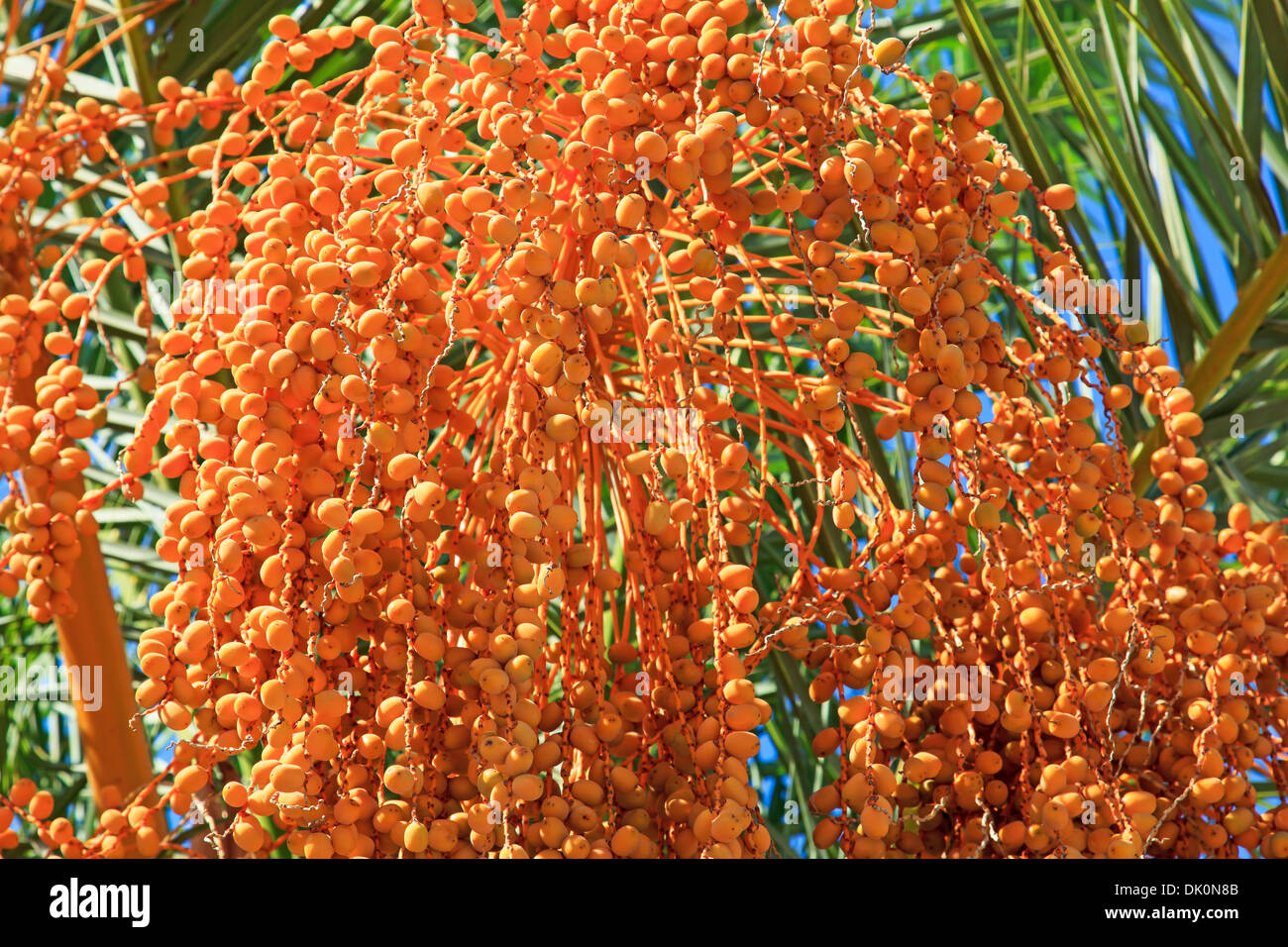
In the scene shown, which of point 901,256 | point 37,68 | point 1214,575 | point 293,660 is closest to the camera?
point 293,660

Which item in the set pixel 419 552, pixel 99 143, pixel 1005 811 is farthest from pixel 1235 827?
pixel 99 143

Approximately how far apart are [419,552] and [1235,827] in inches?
25.4

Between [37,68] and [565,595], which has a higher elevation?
[37,68]

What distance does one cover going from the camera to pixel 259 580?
81 cm

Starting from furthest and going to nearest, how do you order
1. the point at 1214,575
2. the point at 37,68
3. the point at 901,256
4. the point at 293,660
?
1. the point at 37,68
2. the point at 1214,575
3. the point at 901,256
4. the point at 293,660

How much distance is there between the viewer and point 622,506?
3.31 ft

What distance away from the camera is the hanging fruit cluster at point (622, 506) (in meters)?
0.76

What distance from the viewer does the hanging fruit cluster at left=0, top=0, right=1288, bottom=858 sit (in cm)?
76
